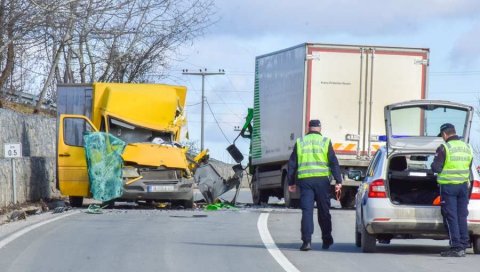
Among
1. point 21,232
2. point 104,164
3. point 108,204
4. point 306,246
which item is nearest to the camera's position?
point 306,246

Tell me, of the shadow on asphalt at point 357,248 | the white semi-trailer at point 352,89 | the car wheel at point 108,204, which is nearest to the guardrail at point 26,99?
the car wheel at point 108,204

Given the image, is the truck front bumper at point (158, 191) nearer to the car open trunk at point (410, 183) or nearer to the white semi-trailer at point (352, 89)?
the white semi-trailer at point (352, 89)

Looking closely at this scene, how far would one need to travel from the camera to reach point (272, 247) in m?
15.7

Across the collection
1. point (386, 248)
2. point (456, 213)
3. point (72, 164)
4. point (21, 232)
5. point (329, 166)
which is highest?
point (329, 166)

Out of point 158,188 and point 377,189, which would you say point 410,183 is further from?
point 158,188

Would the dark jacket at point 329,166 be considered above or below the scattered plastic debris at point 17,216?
above

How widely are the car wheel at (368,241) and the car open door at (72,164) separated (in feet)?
37.3

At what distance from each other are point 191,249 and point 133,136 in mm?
11103

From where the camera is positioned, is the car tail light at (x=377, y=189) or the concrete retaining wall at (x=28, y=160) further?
the concrete retaining wall at (x=28, y=160)

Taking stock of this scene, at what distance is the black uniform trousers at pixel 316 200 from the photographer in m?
15.3

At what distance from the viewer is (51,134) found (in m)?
37.5

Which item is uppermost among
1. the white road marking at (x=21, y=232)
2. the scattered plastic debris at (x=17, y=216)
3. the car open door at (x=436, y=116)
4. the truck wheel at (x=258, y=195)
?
the car open door at (x=436, y=116)

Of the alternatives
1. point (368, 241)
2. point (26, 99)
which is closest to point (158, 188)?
point (368, 241)

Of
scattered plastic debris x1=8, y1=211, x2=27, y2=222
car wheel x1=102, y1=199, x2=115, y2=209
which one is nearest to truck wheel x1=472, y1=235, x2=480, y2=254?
scattered plastic debris x1=8, y1=211, x2=27, y2=222
